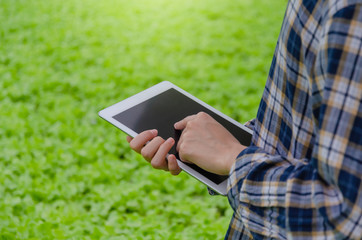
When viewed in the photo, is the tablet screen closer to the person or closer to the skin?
the skin

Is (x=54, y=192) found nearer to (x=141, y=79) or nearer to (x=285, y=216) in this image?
(x=141, y=79)

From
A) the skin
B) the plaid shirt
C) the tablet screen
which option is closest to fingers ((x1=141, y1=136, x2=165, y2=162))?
the skin

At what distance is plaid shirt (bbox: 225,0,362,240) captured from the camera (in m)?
1.03

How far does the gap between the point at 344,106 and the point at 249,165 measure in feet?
0.98

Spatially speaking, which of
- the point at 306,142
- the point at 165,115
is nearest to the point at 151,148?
the point at 165,115

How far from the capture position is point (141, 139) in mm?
1589

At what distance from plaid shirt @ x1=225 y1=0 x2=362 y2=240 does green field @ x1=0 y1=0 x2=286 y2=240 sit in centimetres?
175

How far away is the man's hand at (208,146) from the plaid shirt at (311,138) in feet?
0.26

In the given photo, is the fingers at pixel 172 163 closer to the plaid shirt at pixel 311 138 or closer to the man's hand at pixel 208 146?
the man's hand at pixel 208 146

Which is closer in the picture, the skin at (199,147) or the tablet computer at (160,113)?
the skin at (199,147)

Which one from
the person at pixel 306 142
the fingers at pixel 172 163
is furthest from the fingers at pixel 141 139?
the person at pixel 306 142

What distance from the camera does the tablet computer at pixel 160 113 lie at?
5.73 feet

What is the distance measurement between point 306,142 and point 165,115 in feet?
2.24

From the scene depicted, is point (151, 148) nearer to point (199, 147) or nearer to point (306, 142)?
point (199, 147)
